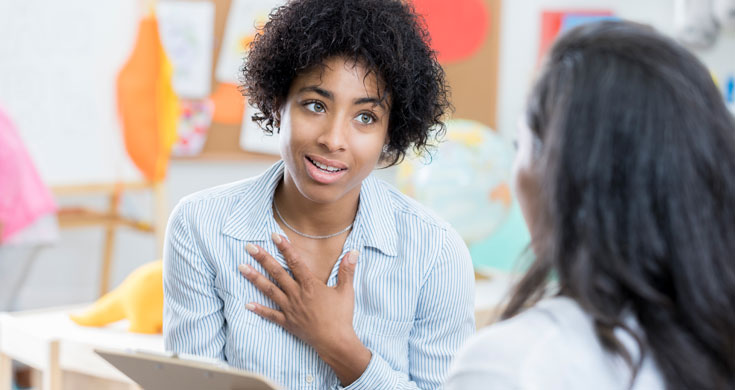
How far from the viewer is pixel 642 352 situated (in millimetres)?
648

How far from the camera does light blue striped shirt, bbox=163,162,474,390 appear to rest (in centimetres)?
119

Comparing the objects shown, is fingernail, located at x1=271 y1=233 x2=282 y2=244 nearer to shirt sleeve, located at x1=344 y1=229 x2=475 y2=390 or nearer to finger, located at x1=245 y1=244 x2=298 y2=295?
finger, located at x1=245 y1=244 x2=298 y2=295

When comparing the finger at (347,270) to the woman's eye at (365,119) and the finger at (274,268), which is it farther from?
the woman's eye at (365,119)

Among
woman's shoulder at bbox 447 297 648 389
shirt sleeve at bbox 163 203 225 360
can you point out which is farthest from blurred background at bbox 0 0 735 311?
woman's shoulder at bbox 447 297 648 389

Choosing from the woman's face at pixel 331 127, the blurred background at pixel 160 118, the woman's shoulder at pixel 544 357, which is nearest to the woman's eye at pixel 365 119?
the woman's face at pixel 331 127

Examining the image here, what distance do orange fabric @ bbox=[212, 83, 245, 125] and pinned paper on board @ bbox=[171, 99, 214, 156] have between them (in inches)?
1.2

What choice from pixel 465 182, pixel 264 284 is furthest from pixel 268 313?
pixel 465 182

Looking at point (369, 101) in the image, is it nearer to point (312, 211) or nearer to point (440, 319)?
point (312, 211)

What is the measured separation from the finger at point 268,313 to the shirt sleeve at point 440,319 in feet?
0.62

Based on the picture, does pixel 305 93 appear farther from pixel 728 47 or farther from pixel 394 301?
pixel 728 47

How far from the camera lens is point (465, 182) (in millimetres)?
2598

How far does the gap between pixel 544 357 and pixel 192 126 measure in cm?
282

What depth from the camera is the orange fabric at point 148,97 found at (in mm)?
2842

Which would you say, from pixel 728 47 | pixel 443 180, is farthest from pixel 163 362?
pixel 728 47
